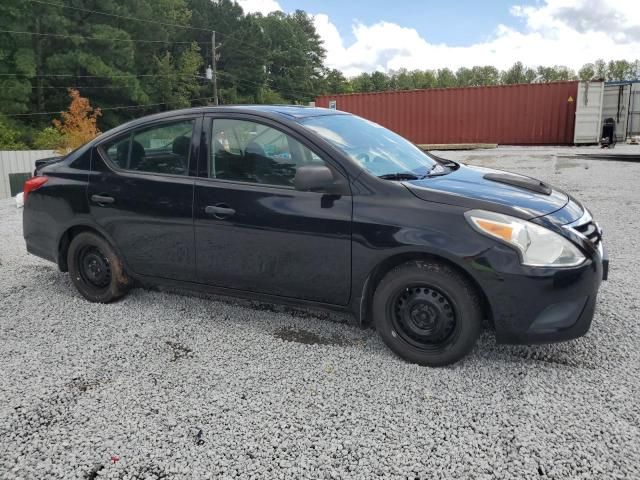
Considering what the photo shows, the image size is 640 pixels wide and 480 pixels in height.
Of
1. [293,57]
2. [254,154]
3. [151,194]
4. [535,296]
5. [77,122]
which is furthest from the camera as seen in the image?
[293,57]

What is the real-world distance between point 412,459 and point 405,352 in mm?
865

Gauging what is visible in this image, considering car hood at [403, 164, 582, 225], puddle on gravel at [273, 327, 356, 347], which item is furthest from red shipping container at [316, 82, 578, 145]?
puddle on gravel at [273, 327, 356, 347]

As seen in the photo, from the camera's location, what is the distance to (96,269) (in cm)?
422

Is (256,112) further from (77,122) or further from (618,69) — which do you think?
(618,69)

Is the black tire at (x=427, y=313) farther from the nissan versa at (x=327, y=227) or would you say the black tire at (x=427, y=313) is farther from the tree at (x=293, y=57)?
the tree at (x=293, y=57)

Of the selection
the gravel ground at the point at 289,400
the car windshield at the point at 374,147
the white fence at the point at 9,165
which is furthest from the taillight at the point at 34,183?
the white fence at the point at 9,165

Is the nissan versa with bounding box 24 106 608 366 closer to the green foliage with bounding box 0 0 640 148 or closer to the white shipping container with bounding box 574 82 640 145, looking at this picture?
the white shipping container with bounding box 574 82 640 145

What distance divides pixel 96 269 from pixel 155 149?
1.16m

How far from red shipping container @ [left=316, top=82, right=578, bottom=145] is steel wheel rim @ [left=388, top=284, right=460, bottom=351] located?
23.7 metres

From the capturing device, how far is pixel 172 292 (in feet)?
14.7

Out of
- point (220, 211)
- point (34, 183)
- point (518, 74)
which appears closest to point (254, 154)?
point (220, 211)

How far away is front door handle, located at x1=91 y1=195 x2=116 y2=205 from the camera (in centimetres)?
396

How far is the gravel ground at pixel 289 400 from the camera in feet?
7.38

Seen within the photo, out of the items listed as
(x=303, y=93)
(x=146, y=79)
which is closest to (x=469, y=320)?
(x=146, y=79)
